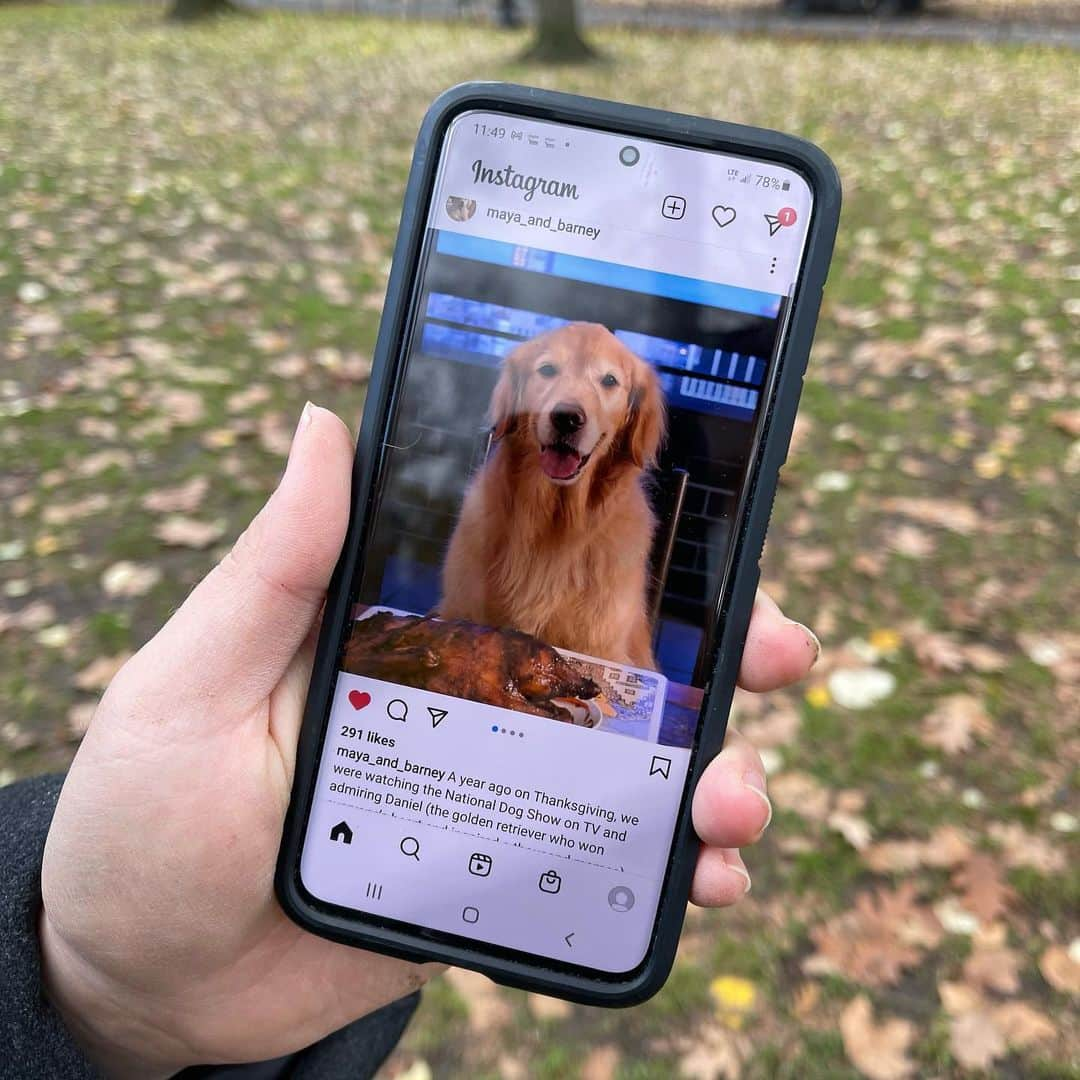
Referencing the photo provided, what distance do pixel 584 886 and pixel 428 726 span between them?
0.37m

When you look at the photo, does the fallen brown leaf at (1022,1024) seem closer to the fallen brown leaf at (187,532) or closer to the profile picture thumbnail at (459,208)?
the profile picture thumbnail at (459,208)

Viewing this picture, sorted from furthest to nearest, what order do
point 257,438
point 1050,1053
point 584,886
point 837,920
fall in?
point 257,438, point 837,920, point 1050,1053, point 584,886

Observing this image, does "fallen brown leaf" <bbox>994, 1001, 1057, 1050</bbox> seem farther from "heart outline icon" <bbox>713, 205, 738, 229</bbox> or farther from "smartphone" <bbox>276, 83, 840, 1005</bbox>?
"heart outline icon" <bbox>713, 205, 738, 229</bbox>

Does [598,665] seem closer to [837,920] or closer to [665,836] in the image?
[665,836]

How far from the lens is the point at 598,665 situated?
5.12 ft

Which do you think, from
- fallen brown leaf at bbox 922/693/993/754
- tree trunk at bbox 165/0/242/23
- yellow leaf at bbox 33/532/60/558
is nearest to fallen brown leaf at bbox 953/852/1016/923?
fallen brown leaf at bbox 922/693/993/754

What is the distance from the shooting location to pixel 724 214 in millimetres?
1494

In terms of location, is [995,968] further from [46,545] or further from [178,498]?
[46,545]

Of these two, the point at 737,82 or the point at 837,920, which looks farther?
the point at 737,82

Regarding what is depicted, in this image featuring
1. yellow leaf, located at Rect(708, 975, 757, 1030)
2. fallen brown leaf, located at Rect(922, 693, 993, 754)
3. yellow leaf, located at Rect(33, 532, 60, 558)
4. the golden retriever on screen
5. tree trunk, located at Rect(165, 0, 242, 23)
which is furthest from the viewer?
tree trunk, located at Rect(165, 0, 242, 23)

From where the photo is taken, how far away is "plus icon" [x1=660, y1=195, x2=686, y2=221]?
1494 mm

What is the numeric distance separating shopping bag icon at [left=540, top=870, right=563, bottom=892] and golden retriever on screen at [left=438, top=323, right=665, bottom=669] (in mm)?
374

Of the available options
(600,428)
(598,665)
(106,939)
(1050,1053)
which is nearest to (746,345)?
(600,428)

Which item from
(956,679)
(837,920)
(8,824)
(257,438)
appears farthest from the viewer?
(257,438)
